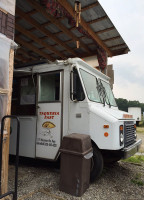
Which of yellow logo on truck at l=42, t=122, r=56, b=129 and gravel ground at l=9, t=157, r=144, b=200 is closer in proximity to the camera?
gravel ground at l=9, t=157, r=144, b=200

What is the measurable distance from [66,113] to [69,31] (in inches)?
165

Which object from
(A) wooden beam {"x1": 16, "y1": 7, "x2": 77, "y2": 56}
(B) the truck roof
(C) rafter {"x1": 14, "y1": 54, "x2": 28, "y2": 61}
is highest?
(A) wooden beam {"x1": 16, "y1": 7, "x2": 77, "y2": 56}

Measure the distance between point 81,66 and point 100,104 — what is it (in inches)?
40.9

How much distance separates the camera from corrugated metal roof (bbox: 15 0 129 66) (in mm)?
5964

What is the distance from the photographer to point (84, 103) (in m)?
4.04

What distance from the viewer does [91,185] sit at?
3.82 meters

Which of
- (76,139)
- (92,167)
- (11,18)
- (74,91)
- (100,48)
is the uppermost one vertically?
(100,48)

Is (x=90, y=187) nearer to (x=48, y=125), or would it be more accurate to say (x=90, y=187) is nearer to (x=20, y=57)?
(x=48, y=125)

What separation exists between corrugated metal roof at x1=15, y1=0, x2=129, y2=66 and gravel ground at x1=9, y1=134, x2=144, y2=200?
4743 mm

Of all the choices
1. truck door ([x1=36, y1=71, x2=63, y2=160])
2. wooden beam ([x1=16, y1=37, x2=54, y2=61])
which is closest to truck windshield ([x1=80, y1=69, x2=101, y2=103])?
truck door ([x1=36, y1=71, x2=63, y2=160])

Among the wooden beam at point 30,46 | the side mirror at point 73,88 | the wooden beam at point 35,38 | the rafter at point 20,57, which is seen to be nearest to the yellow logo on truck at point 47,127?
the side mirror at point 73,88

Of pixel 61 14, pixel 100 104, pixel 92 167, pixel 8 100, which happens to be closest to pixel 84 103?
pixel 100 104

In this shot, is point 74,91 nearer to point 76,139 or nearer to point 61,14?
point 76,139

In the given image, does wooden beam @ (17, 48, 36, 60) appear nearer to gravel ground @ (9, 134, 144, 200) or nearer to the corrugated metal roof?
the corrugated metal roof
